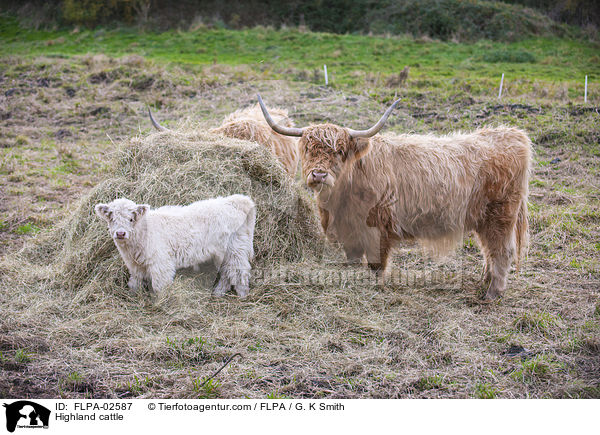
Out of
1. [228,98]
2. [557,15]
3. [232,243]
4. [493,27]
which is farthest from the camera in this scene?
[493,27]

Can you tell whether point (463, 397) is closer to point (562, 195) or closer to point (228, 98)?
point (562, 195)

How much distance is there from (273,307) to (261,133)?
278cm

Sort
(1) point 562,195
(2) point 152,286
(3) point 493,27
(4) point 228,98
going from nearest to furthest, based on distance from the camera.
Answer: (2) point 152,286, (1) point 562,195, (4) point 228,98, (3) point 493,27

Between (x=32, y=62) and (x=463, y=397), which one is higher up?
(x=32, y=62)

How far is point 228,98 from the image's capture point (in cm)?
1205

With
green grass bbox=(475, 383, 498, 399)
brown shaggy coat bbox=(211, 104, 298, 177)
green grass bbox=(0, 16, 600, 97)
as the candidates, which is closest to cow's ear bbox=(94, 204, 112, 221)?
brown shaggy coat bbox=(211, 104, 298, 177)

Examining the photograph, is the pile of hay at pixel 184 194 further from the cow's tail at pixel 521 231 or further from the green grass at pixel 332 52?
the green grass at pixel 332 52

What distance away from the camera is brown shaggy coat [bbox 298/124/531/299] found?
189 inches

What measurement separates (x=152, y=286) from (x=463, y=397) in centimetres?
261

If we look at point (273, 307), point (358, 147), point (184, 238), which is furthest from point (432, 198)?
point (184, 238)

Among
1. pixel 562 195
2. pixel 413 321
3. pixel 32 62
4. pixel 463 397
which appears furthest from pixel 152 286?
pixel 32 62

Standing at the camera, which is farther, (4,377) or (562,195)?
(562,195)

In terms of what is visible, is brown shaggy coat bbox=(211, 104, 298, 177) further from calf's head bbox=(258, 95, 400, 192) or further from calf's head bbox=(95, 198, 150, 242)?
calf's head bbox=(95, 198, 150, 242)
